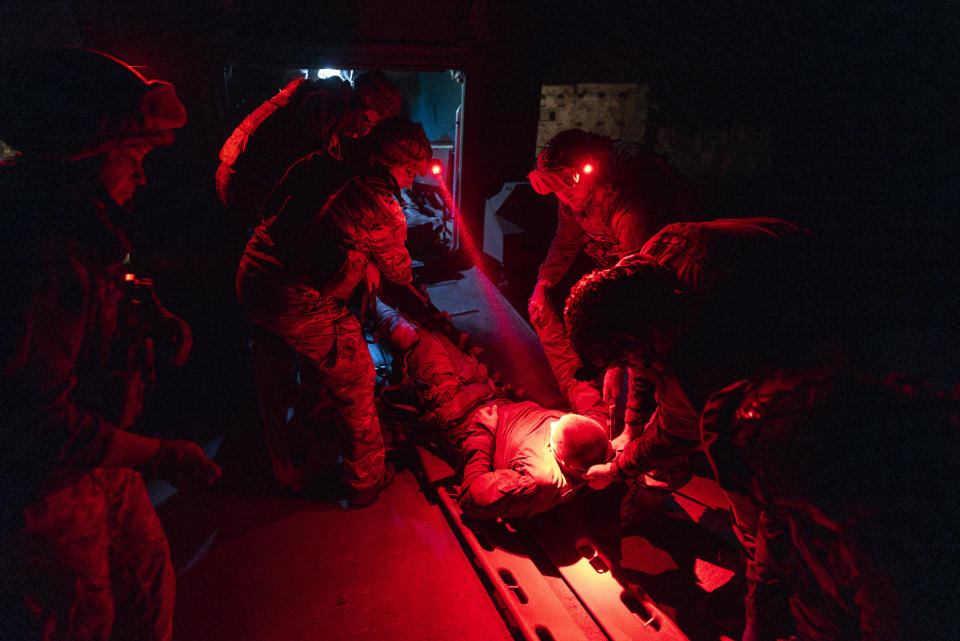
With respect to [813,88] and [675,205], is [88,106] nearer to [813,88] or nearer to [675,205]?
[675,205]

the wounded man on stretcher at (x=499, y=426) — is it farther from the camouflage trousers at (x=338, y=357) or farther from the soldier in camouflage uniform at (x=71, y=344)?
the soldier in camouflage uniform at (x=71, y=344)

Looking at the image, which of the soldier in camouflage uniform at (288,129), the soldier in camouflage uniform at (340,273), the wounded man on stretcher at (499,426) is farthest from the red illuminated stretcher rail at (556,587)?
the soldier in camouflage uniform at (288,129)

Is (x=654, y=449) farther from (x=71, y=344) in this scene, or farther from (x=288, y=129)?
(x=288, y=129)

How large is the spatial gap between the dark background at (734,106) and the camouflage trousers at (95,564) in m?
2.18

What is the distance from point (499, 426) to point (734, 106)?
16.0 feet

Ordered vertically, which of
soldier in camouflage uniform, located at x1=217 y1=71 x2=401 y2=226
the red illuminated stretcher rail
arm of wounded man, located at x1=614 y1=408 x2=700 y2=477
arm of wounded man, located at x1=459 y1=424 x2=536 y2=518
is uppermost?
soldier in camouflage uniform, located at x1=217 y1=71 x2=401 y2=226

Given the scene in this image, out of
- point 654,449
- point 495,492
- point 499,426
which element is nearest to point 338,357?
point 499,426

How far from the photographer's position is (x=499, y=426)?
10.7 ft

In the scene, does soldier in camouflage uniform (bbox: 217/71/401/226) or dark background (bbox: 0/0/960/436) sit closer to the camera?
dark background (bbox: 0/0/960/436)

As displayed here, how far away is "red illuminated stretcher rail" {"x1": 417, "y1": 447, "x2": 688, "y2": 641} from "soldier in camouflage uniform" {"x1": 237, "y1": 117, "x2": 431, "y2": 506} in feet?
2.58

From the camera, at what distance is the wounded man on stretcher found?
262 cm

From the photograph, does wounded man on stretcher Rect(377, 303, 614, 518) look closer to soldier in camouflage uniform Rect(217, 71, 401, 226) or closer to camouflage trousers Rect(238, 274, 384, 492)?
camouflage trousers Rect(238, 274, 384, 492)

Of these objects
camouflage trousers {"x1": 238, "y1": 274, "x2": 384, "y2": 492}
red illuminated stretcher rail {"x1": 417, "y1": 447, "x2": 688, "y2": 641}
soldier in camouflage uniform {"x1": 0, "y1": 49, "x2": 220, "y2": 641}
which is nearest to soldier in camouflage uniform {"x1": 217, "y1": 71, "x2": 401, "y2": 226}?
camouflage trousers {"x1": 238, "y1": 274, "x2": 384, "y2": 492}

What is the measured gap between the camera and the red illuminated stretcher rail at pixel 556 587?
7.29ft
